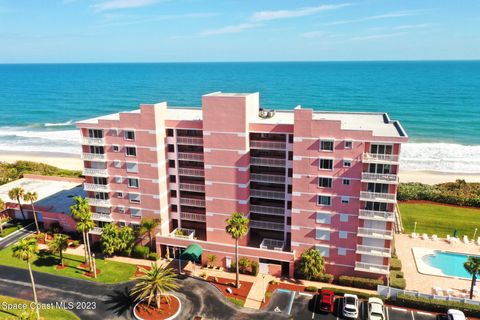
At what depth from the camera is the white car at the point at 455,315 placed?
1608 inches

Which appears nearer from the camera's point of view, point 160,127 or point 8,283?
point 8,283

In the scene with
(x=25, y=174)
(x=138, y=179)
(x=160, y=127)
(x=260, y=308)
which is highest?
(x=160, y=127)

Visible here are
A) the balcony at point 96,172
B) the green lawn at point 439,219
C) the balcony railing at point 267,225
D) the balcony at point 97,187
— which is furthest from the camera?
the green lawn at point 439,219

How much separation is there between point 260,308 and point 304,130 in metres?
22.2

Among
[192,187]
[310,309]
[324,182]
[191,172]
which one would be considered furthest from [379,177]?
[192,187]

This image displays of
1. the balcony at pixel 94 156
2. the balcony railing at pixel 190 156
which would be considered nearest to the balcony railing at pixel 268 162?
the balcony railing at pixel 190 156

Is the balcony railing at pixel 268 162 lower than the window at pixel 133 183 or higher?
higher

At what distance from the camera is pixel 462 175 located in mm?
92875

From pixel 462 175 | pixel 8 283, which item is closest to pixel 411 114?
pixel 462 175

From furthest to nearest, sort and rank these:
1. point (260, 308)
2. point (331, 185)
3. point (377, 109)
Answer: point (377, 109)
point (331, 185)
point (260, 308)

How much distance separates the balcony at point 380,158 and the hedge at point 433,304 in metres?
16.2

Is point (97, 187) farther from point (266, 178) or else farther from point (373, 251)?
point (373, 251)

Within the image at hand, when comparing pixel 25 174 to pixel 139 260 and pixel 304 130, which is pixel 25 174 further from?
pixel 304 130

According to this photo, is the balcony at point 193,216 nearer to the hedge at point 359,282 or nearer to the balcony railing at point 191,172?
the balcony railing at point 191,172
